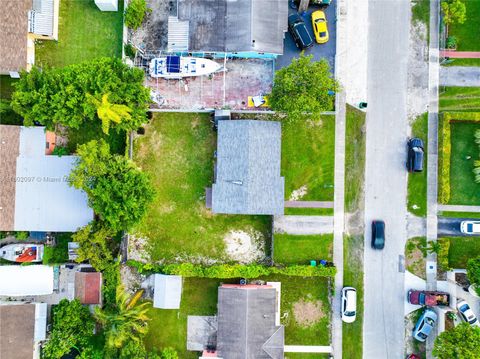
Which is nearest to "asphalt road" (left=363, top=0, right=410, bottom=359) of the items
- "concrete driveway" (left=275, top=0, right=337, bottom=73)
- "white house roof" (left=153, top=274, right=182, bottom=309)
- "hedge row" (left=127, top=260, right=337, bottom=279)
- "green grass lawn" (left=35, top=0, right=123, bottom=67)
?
"concrete driveway" (left=275, top=0, right=337, bottom=73)

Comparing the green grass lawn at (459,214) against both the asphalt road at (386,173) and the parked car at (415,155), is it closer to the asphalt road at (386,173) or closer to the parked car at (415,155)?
the asphalt road at (386,173)

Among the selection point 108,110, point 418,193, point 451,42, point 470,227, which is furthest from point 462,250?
point 108,110

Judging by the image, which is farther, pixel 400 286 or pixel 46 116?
pixel 400 286

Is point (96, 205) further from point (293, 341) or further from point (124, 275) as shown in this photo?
point (293, 341)

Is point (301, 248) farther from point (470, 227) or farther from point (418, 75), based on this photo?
point (418, 75)

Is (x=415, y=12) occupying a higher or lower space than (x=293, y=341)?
higher

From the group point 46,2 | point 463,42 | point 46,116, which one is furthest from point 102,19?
point 463,42
